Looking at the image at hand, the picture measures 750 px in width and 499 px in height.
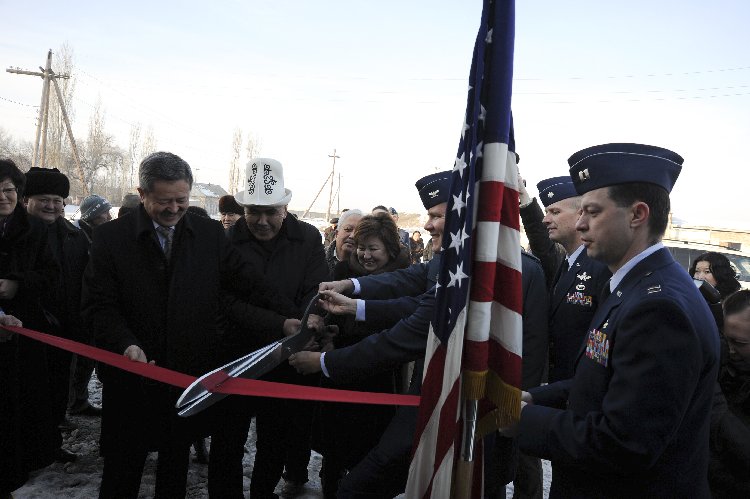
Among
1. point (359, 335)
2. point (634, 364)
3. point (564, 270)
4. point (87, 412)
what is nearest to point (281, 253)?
point (359, 335)

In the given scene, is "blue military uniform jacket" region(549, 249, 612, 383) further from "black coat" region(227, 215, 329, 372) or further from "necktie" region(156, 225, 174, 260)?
"necktie" region(156, 225, 174, 260)

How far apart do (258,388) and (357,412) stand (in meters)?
1.30

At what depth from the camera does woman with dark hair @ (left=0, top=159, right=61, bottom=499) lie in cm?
332

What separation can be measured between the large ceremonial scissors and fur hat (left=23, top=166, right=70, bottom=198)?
9.30 feet

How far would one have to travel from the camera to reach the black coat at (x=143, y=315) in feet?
9.66

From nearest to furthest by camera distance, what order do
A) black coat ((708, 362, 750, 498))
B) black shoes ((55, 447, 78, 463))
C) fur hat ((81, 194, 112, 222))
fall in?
black coat ((708, 362, 750, 498)), black shoes ((55, 447, 78, 463)), fur hat ((81, 194, 112, 222))

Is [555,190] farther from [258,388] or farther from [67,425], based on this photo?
[67,425]

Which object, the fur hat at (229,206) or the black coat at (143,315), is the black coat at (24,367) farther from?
the fur hat at (229,206)

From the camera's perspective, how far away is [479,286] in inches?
69.3

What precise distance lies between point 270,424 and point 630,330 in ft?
8.53

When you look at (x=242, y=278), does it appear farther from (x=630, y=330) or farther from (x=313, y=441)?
(x=630, y=330)

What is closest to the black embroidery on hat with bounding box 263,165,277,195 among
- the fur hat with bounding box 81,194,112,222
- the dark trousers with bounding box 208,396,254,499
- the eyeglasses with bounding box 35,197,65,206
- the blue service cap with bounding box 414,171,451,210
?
the blue service cap with bounding box 414,171,451,210

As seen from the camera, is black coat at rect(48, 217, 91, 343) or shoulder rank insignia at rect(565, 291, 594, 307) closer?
shoulder rank insignia at rect(565, 291, 594, 307)

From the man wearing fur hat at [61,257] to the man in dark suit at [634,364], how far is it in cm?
417
